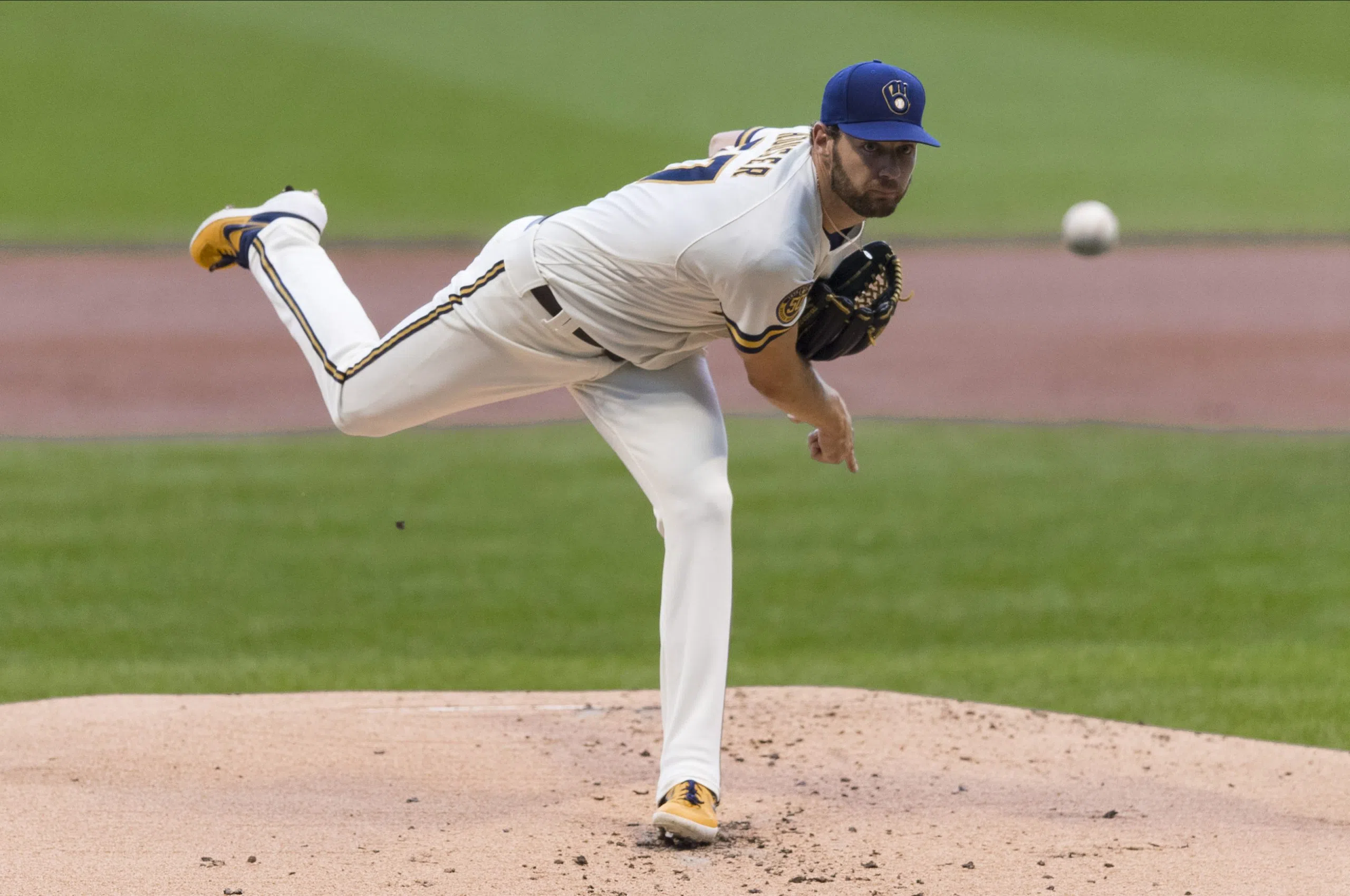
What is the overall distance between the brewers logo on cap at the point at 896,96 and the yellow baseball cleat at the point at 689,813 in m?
1.68

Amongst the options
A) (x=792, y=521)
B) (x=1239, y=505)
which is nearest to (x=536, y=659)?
(x=792, y=521)

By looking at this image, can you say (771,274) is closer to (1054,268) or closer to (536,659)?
(536,659)

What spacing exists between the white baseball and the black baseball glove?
6.63m

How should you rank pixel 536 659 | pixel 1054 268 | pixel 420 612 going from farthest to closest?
pixel 1054 268 → pixel 420 612 → pixel 536 659

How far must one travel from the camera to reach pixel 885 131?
3781 millimetres

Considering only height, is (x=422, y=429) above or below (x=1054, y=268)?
below

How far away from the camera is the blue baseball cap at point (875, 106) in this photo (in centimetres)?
379

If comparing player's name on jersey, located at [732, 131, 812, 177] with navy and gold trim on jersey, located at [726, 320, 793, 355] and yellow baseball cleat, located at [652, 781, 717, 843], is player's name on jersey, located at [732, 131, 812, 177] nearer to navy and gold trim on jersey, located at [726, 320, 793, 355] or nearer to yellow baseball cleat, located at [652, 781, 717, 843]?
navy and gold trim on jersey, located at [726, 320, 793, 355]

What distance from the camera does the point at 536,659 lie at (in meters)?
6.86

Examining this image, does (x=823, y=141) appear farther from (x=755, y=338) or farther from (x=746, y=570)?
(x=746, y=570)

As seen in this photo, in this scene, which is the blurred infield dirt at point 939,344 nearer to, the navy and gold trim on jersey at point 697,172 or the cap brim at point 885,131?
the navy and gold trim on jersey at point 697,172

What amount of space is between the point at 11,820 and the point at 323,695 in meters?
1.65

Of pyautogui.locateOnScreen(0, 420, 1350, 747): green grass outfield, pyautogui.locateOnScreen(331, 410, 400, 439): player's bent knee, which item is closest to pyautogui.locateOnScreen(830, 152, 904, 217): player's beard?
pyautogui.locateOnScreen(331, 410, 400, 439): player's bent knee

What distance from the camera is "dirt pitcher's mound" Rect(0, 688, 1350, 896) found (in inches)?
154
